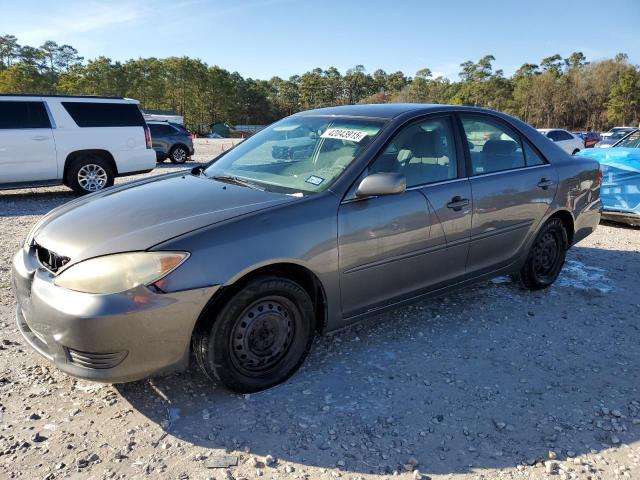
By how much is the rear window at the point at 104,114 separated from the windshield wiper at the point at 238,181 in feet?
23.5

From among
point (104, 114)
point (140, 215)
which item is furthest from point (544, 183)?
point (104, 114)

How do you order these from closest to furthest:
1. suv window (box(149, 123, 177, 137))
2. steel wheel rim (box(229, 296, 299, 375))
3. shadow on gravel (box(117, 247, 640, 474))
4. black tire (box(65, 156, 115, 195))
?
shadow on gravel (box(117, 247, 640, 474)) < steel wheel rim (box(229, 296, 299, 375)) < black tire (box(65, 156, 115, 195)) < suv window (box(149, 123, 177, 137))

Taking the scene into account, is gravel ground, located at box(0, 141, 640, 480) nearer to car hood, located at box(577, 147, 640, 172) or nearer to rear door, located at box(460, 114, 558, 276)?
rear door, located at box(460, 114, 558, 276)

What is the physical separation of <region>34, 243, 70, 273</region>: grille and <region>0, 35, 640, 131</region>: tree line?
73.1 meters

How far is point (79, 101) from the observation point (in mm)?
9461

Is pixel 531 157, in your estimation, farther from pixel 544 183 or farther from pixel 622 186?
pixel 622 186

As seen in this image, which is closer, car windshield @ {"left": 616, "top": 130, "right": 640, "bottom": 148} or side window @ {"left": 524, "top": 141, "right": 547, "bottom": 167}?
side window @ {"left": 524, "top": 141, "right": 547, "bottom": 167}

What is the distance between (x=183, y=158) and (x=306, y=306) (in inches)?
648

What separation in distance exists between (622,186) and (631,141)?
198 centimetres

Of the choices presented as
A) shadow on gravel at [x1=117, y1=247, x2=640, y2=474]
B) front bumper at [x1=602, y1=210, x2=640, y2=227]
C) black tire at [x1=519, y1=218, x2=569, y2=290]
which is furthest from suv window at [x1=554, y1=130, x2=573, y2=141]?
shadow on gravel at [x1=117, y1=247, x2=640, y2=474]

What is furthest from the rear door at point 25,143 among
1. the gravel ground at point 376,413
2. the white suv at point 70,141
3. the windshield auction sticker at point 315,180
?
the windshield auction sticker at point 315,180

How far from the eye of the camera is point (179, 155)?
18031mm

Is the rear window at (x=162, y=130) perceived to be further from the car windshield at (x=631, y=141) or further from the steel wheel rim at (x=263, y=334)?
the steel wheel rim at (x=263, y=334)

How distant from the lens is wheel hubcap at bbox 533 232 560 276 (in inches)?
176
